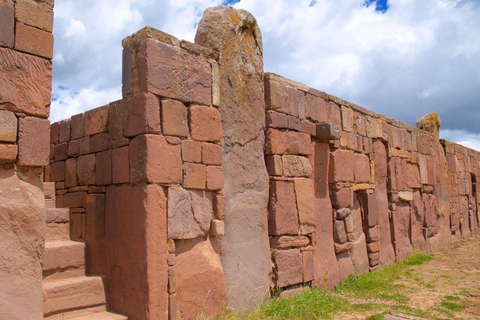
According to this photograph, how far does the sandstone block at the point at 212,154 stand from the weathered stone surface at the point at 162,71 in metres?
0.51

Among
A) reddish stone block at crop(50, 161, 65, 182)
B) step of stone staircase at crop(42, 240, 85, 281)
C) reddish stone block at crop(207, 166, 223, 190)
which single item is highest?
reddish stone block at crop(50, 161, 65, 182)

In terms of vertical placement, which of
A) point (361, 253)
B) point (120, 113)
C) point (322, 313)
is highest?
point (120, 113)

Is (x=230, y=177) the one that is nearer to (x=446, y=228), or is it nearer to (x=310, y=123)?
(x=310, y=123)

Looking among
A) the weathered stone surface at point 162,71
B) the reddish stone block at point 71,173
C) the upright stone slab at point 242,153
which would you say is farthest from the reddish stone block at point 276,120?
the reddish stone block at point 71,173

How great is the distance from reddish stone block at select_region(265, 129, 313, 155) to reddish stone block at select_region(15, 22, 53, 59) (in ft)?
10.7

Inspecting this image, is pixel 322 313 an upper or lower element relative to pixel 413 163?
lower

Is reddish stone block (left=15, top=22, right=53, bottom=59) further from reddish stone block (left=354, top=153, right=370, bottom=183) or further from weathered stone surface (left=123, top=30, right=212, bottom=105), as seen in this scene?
reddish stone block (left=354, top=153, right=370, bottom=183)

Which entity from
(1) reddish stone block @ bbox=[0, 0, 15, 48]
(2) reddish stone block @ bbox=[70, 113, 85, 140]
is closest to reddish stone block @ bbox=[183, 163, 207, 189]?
(2) reddish stone block @ bbox=[70, 113, 85, 140]

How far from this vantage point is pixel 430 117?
41.2 ft

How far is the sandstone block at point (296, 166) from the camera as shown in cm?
637

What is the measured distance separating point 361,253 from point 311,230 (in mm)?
2030

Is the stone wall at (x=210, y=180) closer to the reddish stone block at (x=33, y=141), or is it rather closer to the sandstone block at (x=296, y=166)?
the sandstone block at (x=296, y=166)

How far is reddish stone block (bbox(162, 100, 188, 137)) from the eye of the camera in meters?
4.63

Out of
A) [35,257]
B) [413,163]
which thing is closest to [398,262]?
[413,163]
